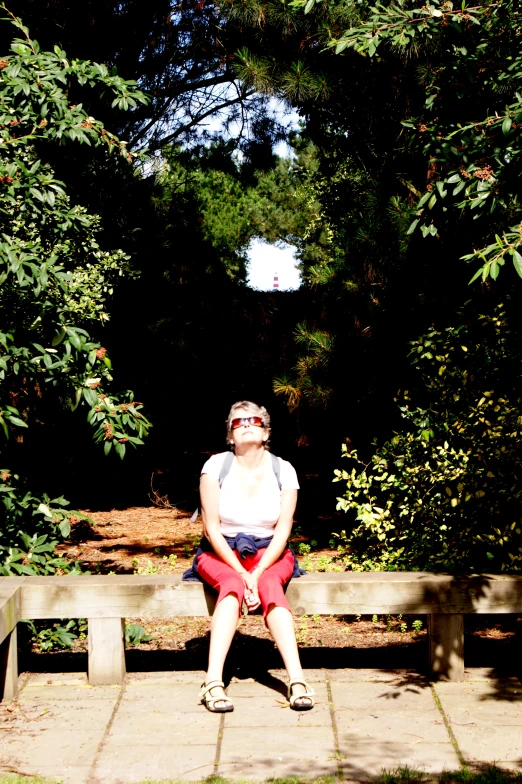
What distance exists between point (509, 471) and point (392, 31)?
283cm

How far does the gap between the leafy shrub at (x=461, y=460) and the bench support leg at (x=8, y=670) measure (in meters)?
2.76

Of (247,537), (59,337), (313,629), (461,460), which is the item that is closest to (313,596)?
(247,537)

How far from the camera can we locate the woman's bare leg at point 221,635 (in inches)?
161

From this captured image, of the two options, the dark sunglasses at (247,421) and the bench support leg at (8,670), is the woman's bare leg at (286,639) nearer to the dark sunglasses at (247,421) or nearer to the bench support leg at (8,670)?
the dark sunglasses at (247,421)

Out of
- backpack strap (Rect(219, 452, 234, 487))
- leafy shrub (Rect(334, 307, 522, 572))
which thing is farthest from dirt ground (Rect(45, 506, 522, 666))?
backpack strap (Rect(219, 452, 234, 487))

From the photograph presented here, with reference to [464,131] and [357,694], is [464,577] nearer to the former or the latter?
[357,694]

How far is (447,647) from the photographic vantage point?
14.4 feet

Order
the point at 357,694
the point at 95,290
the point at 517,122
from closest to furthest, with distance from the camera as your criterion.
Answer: the point at 517,122 → the point at 357,694 → the point at 95,290

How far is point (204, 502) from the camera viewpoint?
4508mm

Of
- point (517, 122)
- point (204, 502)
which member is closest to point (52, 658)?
point (204, 502)

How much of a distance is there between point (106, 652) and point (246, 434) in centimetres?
132

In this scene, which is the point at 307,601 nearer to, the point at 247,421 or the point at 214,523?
the point at 214,523

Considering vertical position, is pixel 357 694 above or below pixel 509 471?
below

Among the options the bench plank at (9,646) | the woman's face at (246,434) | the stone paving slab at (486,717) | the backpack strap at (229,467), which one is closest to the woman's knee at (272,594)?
the backpack strap at (229,467)
